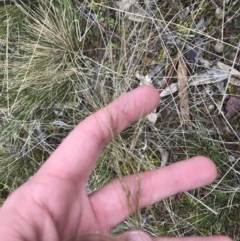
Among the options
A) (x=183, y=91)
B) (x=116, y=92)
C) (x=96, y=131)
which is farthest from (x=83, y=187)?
(x=183, y=91)

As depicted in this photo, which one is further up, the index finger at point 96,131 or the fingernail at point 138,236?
the index finger at point 96,131

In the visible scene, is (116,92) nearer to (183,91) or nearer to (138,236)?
(183,91)

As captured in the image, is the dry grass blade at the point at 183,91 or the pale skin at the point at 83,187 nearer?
the pale skin at the point at 83,187

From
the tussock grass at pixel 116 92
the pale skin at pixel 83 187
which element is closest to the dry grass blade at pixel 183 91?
the tussock grass at pixel 116 92

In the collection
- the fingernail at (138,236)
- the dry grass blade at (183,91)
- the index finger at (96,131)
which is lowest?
the fingernail at (138,236)

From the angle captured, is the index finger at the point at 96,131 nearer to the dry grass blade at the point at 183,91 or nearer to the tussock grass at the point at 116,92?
the tussock grass at the point at 116,92

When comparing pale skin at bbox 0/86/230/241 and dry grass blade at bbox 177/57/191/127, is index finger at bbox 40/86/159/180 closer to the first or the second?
pale skin at bbox 0/86/230/241
